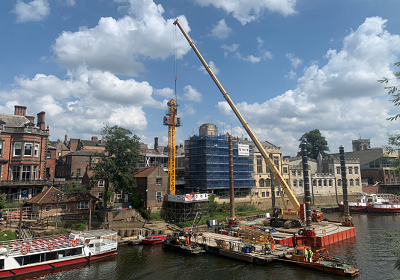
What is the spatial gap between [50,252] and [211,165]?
34.6 m

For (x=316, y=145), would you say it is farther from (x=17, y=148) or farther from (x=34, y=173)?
(x=17, y=148)

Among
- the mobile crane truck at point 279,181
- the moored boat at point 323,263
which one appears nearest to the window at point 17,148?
the mobile crane truck at point 279,181

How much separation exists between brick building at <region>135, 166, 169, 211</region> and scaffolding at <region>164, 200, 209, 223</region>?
2207mm

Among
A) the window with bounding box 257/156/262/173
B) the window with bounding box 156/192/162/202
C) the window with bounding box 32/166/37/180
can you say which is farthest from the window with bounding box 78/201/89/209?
the window with bounding box 257/156/262/173

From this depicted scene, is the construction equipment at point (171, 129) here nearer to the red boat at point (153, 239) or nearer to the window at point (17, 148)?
the red boat at point (153, 239)

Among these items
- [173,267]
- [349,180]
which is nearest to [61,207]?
[173,267]

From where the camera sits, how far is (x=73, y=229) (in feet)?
121

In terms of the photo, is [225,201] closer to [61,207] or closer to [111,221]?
[111,221]

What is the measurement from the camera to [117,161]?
4244cm

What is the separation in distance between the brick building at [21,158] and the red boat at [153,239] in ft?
78.2

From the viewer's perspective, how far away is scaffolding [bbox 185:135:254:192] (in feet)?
182

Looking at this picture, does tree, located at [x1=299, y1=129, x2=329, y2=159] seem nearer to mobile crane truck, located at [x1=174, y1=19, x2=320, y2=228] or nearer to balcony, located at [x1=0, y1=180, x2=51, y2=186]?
mobile crane truck, located at [x1=174, y1=19, x2=320, y2=228]

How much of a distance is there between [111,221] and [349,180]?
73085 millimetres

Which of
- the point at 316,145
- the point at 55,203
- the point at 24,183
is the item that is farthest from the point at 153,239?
the point at 316,145
